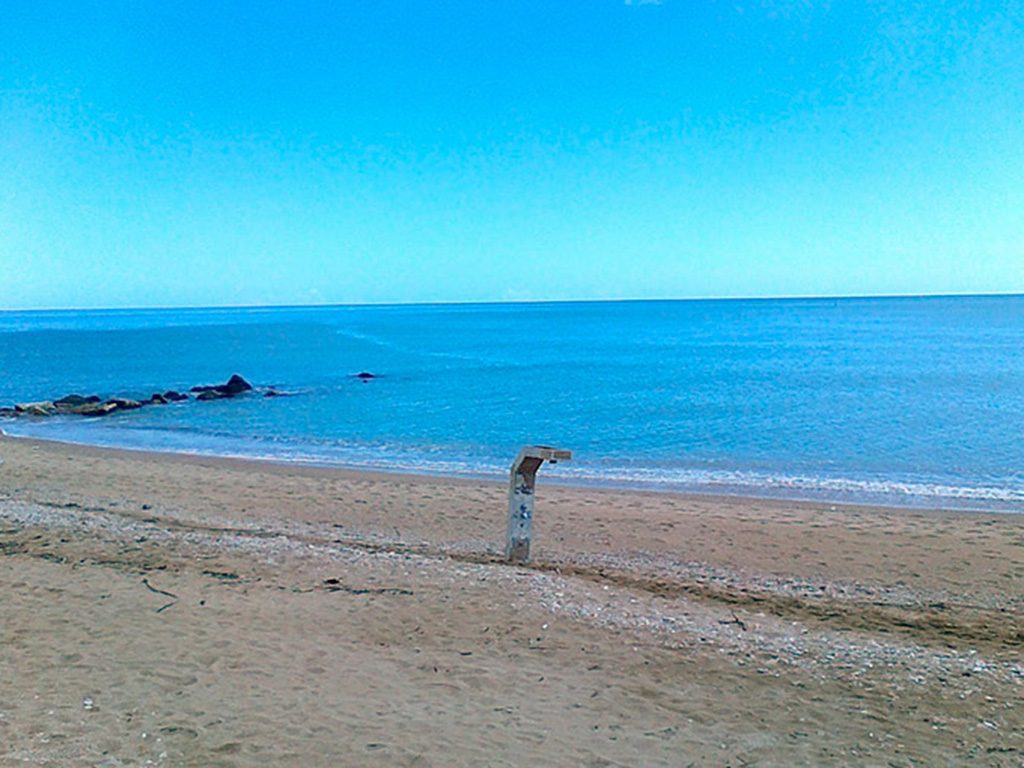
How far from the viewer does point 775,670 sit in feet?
23.3

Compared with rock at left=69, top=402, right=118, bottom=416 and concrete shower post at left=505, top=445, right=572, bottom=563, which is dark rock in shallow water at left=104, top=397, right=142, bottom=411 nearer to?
rock at left=69, top=402, right=118, bottom=416

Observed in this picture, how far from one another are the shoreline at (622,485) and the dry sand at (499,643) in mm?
2351

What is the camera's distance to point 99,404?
114 ft

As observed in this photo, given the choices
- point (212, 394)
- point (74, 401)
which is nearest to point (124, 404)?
point (74, 401)

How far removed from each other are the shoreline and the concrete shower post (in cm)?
741

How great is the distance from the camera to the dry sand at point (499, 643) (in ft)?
18.6

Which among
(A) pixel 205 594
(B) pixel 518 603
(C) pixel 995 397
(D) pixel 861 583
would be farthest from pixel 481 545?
(C) pixel 995 397

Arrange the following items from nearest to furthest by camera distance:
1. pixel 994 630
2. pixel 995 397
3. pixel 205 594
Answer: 1. pixel 994 630
2. pixel 205 594
3. pixel 995 397

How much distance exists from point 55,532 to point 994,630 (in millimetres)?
13385

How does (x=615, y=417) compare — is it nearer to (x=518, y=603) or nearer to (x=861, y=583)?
(x=861, y=583)

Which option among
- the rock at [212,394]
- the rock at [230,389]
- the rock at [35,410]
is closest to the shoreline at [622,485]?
the rock at [35,410]

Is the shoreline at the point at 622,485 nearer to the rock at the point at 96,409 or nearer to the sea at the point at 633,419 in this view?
the sea at the point at 633,419

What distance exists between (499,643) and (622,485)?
1162 cm

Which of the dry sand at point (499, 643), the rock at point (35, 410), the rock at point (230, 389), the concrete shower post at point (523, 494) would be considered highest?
the concrete shower post at point (523, 494)
